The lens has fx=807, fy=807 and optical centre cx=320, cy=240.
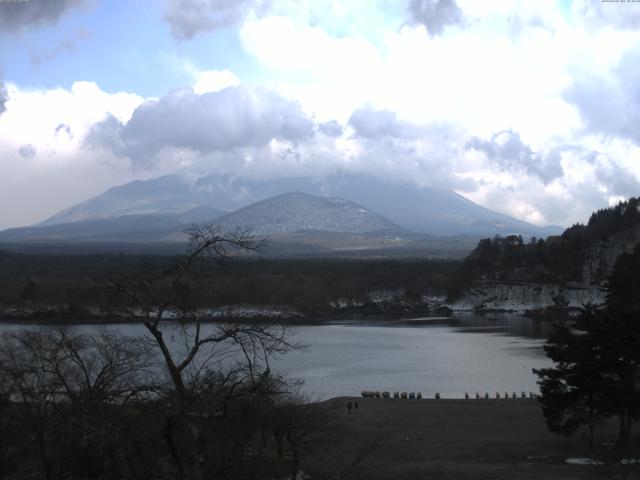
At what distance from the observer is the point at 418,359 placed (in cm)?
4334

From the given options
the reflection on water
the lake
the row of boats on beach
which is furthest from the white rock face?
the row of boats on beach

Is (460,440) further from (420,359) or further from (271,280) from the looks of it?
(271,280)

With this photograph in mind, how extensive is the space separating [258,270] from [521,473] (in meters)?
90.3

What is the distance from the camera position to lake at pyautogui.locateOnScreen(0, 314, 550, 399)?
34.3 meters

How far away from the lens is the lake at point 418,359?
34281mm

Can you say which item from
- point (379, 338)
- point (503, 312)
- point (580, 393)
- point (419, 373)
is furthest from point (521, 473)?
point (503, 312)

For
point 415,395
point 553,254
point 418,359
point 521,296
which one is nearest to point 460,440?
point 415,395

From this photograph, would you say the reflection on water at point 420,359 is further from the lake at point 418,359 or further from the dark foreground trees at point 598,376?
the dark foreground trees at point 598,376

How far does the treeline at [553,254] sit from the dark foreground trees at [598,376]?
72.3 metres

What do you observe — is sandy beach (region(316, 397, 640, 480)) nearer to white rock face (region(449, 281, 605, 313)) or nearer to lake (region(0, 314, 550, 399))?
lake (region(0, 314, 550, 399))

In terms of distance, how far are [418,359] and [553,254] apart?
56.5 metres

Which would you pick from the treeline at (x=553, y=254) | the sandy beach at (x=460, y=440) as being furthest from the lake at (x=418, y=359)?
the treeline at (x=553, y=254)

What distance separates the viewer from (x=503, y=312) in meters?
86.8

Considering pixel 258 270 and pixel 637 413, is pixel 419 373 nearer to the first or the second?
pixel 637 413
